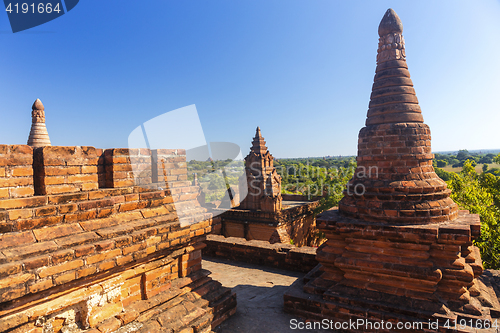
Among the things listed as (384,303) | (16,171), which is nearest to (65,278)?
(16,171)

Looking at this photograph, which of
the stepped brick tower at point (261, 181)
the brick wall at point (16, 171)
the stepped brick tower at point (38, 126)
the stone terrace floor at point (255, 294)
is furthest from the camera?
the stepped brick tower at point (261, 181)

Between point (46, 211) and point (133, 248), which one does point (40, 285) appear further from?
point (133, 248)

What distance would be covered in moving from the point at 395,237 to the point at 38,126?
39.2ft

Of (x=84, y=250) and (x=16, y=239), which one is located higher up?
(x=16, y=239)

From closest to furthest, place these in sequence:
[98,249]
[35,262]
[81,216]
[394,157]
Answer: [35,262] < [98,249] < [81,216] < [394,157]

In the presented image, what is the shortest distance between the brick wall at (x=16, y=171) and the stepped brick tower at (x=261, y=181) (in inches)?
526

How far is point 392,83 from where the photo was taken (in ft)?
17.6

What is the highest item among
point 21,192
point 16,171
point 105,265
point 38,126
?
point 38,126

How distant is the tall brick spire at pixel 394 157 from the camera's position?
4.72 meters

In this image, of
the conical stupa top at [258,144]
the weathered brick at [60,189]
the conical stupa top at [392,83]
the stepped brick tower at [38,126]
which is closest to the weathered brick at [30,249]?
the weathered brick at [60,189]

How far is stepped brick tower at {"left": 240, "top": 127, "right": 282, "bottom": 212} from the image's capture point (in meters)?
15.9

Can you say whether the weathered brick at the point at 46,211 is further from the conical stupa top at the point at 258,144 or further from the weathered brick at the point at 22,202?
the conical stupa top at the point at 258,144

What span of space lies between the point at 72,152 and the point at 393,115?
4929 millimetres

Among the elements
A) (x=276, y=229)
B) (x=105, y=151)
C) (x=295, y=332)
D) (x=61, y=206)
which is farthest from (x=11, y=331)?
(x=276, y=229)
